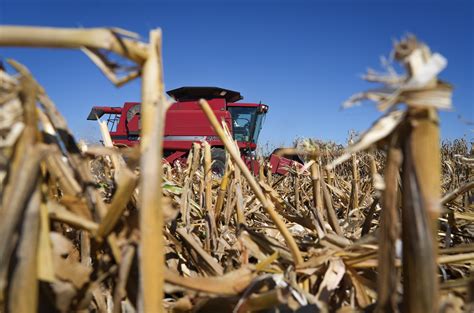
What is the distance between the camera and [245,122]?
1022cm

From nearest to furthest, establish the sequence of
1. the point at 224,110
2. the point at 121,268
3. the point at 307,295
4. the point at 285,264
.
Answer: the point at 121,268
the point at 307,295
the point at 285,264
the point at 224,110

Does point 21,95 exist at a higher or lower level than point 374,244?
higher

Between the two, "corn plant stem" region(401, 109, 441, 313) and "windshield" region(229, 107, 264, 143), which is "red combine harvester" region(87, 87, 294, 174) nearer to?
"windshield" region(229, 107, 264, 143)

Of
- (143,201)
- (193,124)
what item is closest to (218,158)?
(193,124)

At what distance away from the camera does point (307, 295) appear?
0.64m

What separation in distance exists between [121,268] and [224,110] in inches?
375

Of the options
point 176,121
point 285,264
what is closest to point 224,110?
point 176,121

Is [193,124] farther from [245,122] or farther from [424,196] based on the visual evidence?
[424,196]

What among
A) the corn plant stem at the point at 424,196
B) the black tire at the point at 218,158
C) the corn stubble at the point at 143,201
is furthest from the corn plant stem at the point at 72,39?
the black tire at the point at 218,158

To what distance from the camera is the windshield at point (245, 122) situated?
33.2 feet

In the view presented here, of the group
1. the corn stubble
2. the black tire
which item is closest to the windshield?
the black tire

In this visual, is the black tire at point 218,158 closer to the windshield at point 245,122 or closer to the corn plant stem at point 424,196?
the windshield at point 245,122

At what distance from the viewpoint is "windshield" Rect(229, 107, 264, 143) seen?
33.2 ft

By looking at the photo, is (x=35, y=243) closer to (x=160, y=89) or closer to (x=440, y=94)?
(x=160, y=89)
